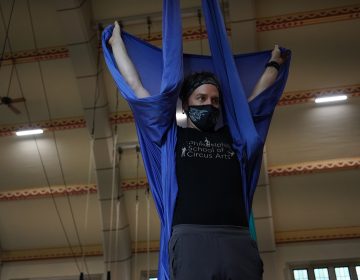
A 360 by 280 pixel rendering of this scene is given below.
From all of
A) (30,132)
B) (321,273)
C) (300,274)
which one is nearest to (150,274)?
(300,274)

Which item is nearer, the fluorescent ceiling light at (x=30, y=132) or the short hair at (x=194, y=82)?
the short hair at (x=194, y=82)

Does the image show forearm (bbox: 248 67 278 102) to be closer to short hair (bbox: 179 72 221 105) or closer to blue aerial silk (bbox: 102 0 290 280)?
blue aerial silk (bbox: 102 0 290 280)

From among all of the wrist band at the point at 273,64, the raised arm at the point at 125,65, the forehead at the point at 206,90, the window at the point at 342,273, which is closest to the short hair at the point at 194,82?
the forehead at the point at 206,90

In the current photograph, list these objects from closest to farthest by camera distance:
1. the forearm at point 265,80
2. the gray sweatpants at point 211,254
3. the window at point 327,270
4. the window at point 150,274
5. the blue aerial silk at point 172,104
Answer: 1. the gray sweatpants at point 211,254
2. the blue aerial silk at point 172,104
3. the forearm at point 265,80
4. the window at point 327,270
5. the window at point 150,274

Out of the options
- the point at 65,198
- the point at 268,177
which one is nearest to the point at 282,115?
the point at 268,177

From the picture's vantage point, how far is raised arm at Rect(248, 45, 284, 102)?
242 centimetres

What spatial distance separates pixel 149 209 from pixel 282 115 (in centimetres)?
347

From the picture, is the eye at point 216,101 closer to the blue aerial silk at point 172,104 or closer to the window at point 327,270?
the blue aerial silk at point 172,104

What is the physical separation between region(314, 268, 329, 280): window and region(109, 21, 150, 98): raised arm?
8283 millimetres

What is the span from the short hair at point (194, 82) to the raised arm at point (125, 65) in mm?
178

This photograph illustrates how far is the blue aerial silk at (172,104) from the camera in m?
1.97

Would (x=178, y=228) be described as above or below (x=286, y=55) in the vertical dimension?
below

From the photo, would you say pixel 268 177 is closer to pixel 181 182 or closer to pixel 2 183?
pixel 2 183

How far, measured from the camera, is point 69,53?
8.27 m
